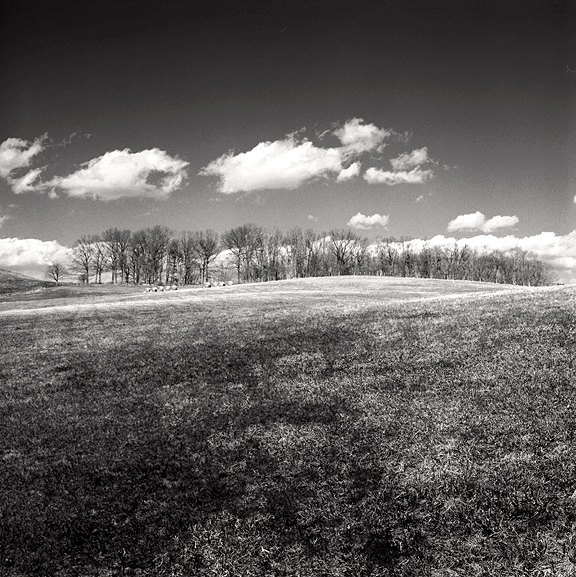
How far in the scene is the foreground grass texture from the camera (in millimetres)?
6273

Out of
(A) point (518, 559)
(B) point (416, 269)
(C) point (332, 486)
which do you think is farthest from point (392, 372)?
(B) point (416, 269)

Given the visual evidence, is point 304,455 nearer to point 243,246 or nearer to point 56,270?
point 243,246

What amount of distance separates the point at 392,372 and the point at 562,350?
5307 millimetres

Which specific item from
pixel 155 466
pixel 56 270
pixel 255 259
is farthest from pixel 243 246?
pixel 155 466

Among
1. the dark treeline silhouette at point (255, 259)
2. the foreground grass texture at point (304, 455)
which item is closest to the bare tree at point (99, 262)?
the dark treeline silhouette at point (255, 259)

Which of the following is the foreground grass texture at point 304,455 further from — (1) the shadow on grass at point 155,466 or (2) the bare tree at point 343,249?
(2) the bare tree at point 343,249

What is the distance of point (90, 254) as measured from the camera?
422 ft

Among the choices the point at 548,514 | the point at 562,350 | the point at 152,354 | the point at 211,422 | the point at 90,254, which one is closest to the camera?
the point at 548,514

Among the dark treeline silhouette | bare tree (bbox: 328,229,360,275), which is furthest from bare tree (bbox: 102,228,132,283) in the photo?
bare tree (bbox: 328,229,360,275)

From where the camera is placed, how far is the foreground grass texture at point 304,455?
6273 millimetres

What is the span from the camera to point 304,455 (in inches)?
354

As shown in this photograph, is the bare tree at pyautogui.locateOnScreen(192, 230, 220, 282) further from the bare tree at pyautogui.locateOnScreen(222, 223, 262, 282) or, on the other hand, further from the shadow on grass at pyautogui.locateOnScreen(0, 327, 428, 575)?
the shadow on grass at pyautogui.locateOnScreen(0, 327, 428, 575)

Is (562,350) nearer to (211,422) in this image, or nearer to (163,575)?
(211,422)

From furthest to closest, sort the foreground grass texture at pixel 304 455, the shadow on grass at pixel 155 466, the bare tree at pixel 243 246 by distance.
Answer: the bare tree at pixel 243 246
the shadow on grass at pixel 155 466
the foreground grass texture at pixel 304 455
